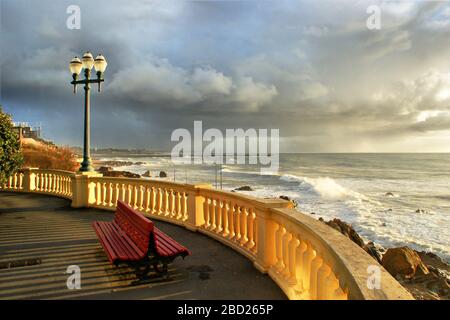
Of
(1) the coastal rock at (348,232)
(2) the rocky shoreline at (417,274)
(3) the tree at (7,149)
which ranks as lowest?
(2) the rocky shoreline at (417,274)

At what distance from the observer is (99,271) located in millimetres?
5227

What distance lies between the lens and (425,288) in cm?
1436

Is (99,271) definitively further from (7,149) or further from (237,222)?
(7,149)

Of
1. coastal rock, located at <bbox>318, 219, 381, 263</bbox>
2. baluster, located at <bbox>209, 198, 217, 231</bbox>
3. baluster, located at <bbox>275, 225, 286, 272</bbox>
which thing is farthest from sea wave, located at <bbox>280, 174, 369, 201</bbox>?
baluster, located at <bbox>275, 225, 286, 272</bbox>

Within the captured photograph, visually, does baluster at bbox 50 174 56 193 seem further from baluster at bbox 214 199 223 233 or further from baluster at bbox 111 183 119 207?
baluster at bbox 214 199 223 233

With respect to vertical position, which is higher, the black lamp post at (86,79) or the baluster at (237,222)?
the black lamp post at (86,79)

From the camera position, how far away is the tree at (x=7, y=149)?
10.1 m

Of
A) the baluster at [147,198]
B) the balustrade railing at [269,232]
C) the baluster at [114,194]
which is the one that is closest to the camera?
the balustrade railing at [269,232]

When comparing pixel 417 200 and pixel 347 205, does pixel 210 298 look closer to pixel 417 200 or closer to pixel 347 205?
pixel 347 205

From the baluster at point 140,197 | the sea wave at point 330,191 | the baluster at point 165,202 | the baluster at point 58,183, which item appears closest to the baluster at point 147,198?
the baluster at point 140,197

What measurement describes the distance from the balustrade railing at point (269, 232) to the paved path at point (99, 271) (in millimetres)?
268

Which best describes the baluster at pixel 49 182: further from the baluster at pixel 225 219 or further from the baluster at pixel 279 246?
the baluster at pixel 279 246

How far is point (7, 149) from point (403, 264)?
655 inches
